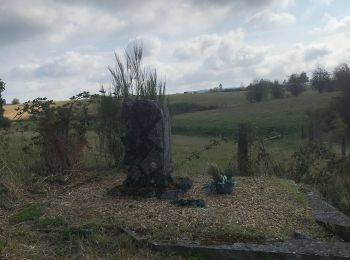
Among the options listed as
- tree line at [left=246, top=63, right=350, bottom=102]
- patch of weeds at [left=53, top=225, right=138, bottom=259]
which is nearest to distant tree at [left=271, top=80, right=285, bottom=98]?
tree line at [left=246, top=63, right=350, bottom=102]

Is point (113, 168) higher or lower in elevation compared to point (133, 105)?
lower

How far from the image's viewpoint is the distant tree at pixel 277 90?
74.7m

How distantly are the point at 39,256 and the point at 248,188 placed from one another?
4.05m

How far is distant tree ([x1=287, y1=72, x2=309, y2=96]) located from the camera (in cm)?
7484

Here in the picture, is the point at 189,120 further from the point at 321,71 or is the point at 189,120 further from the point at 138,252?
the point at 138,252

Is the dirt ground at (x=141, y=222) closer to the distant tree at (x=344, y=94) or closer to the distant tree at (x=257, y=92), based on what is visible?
the distant tree at (x=344, y=94)

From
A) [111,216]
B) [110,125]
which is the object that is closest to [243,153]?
[110,125]

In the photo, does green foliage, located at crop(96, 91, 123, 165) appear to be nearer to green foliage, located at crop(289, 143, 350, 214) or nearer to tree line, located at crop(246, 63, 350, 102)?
green foliage, located at crop(289, 143, 350, 214)

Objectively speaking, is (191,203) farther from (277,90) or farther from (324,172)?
(277,90)

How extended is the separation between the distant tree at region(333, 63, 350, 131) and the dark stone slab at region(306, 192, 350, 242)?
92.9 feet

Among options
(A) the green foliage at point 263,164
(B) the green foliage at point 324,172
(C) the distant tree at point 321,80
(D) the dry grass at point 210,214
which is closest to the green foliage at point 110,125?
(D) the dry grass at point 210,214

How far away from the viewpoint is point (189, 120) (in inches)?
1977

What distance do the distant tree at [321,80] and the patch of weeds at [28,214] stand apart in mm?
65968

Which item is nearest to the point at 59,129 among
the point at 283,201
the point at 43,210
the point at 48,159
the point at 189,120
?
the point at 48,159
